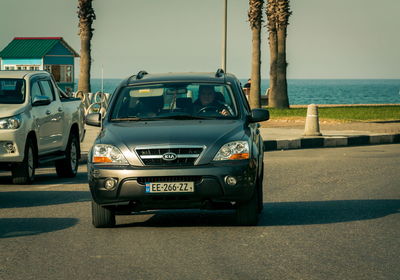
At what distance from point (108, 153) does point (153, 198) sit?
67 centimetres

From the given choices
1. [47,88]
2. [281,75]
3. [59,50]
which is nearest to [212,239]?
[47,88]

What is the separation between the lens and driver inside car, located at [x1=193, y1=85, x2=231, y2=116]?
1023 centimetres

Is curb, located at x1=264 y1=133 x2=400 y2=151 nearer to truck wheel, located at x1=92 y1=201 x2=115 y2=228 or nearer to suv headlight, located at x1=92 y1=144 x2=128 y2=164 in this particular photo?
truck wheel, located at x1=92 y1=201 x2=115 y2=228

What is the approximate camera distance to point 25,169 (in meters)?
14.2

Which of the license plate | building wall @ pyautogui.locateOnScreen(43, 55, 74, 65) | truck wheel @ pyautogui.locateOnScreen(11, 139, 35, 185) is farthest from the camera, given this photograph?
building wall @ pyautogui.locateOnScreen(43, 55, 74, 65)

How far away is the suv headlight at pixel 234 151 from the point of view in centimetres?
923

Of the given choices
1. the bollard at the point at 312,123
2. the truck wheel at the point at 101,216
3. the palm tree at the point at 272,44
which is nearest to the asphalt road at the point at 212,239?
the truck wheel at the point at 101,216

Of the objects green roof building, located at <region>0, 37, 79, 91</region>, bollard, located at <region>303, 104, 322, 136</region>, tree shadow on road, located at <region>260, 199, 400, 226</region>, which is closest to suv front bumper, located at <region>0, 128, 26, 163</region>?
tree shadow on road, located at <region>260, 199, 400, 226</region>

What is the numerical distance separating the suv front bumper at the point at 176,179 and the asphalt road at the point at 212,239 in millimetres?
337

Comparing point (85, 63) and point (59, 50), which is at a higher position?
point (59, 50)

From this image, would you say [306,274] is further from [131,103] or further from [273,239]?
[131,103]

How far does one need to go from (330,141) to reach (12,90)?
10476mm

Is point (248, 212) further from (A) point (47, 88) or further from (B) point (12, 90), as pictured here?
(A) point (47, 88)

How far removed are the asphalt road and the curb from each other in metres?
8.33
